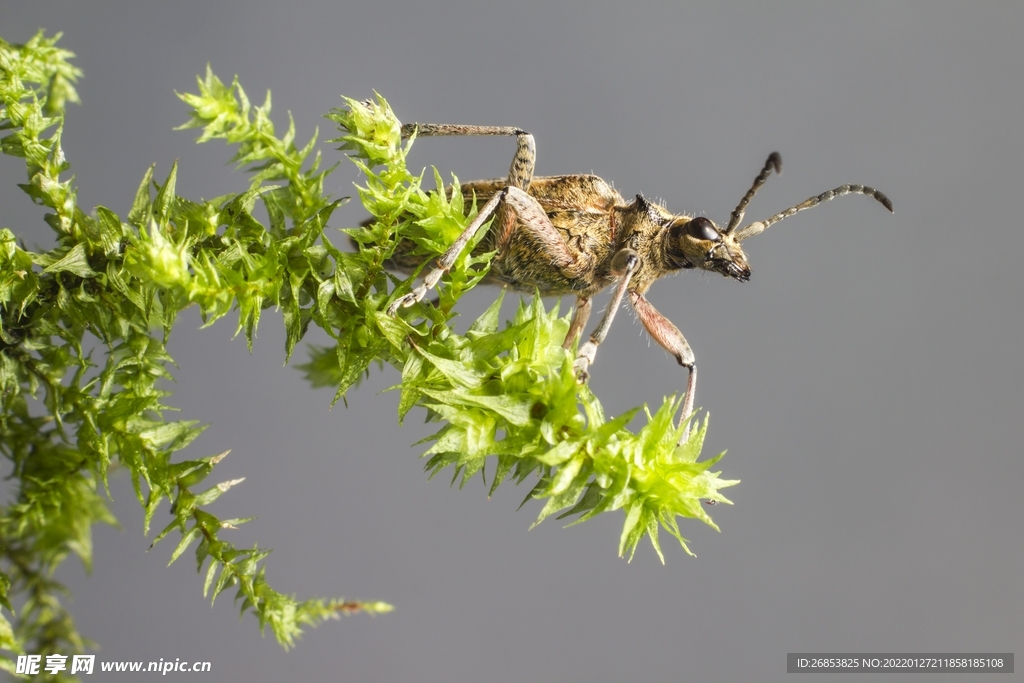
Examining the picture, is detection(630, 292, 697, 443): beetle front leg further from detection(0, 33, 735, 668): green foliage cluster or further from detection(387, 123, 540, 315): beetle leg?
detection(0, 33, 735, 668): green foliage cluster

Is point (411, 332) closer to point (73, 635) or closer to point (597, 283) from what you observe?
point (597, 283)

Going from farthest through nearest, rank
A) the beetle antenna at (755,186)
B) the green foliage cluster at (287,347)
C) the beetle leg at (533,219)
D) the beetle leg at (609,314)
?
the beetle antenna at (755,186) → the beetle leg at (533,219) → the beetle leg at (609,314) → the green foliage cluster at (287,347)

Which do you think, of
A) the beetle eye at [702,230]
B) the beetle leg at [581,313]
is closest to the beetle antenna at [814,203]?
the beetle eye at [702,230]

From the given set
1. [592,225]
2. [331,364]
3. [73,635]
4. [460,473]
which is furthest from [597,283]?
[73,635]

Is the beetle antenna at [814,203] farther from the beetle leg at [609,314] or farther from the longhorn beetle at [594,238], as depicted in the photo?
the beetle leg at [609,314]

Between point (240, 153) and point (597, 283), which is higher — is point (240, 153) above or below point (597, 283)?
above

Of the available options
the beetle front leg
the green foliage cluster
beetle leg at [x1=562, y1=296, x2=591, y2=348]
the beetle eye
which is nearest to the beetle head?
the beetle eye
